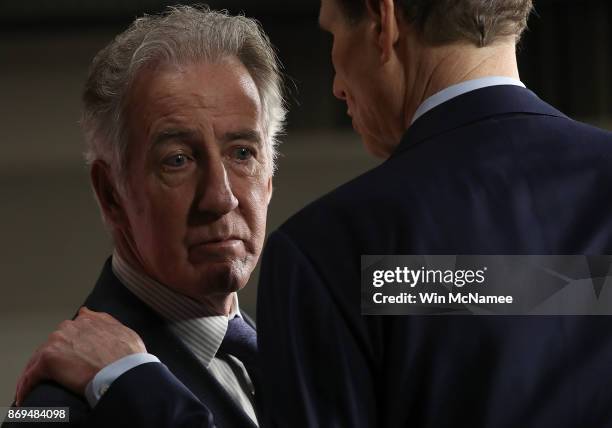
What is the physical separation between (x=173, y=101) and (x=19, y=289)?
4420mm

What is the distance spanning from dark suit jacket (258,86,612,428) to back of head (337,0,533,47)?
0.13m

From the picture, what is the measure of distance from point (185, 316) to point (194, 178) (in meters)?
0.18

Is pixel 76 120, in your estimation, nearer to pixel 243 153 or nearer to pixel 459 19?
pixel 243 153

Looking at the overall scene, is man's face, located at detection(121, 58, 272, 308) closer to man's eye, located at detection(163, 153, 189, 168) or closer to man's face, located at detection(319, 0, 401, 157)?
man's eye, located at detection(163, 153, 189, 168)

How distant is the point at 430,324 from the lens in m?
1.01

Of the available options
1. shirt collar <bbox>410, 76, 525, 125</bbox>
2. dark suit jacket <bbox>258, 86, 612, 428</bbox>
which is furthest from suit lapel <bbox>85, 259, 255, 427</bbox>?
shirt collar <bbox>410, 76, 525, 125</bbox>

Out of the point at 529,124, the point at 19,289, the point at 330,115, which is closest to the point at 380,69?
the point at 529,124

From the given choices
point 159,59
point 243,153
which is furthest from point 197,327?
point 159,59

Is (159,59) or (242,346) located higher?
(159,59)

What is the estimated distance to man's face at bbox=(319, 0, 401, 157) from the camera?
1132 mm

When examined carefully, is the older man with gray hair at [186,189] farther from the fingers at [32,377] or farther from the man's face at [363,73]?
the man's face at [363,73]

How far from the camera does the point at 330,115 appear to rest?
17.9ft

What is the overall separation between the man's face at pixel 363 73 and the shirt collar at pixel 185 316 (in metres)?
0.38

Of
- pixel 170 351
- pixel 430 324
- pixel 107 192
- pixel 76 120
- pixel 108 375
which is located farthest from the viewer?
pixel 76 120
